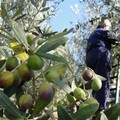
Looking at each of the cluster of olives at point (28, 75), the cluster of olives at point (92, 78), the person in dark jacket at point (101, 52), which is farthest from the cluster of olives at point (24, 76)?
the person in dark jacket at point (101, 52)

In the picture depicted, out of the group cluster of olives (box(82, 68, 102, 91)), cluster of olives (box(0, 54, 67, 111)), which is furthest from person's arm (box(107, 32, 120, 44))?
cluster of olives (box(0, 54, 67, 111))

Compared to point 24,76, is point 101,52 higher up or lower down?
lower down

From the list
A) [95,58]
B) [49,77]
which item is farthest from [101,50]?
[49,77]

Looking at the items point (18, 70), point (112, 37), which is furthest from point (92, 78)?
point (112, 37)

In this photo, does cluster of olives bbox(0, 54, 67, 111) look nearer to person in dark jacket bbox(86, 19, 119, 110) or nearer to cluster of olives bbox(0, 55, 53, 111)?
A: cluster of olives bbox(0, 55, 53, 111)

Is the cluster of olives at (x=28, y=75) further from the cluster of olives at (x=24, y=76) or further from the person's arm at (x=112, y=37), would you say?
the person's arm at (x=112, y=37)

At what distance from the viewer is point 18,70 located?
1.04 meters

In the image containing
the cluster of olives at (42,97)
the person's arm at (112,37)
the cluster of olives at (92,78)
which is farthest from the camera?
the person's arm at (112,37)

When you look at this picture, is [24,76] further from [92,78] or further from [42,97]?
[92,78]

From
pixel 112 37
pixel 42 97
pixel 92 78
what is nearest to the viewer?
pixel 42 97

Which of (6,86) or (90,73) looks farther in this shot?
(90,73)

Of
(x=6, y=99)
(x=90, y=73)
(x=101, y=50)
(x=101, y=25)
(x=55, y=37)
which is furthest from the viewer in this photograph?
(x=101, y=25)

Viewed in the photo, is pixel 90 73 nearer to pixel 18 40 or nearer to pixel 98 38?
pixel 18 40

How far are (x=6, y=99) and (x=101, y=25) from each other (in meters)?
4.86
